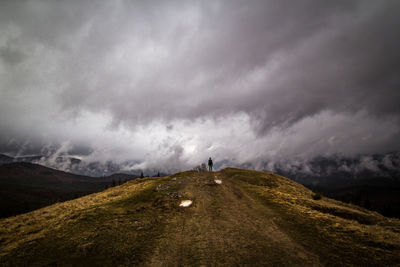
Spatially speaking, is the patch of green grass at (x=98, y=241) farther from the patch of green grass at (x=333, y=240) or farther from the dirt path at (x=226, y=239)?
the patch of green grass at (x=333, y=240)

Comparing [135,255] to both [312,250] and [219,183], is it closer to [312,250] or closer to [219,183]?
[312,250]

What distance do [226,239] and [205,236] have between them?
215cm

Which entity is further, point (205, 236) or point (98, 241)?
point (205, 236)

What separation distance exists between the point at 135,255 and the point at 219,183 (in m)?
24.9

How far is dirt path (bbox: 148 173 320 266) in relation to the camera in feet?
47.6

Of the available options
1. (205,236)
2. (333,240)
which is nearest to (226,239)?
(205,236)

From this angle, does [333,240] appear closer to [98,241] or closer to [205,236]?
[205,236]

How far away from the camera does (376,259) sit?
1394cm

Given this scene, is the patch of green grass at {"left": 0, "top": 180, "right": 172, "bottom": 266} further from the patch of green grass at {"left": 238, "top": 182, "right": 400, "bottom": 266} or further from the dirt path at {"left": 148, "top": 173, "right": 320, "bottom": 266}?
the patch of green grass at {"left": 238, "top": 182, "right": 400, "bottom": 266}

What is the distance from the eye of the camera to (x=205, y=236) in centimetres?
1825

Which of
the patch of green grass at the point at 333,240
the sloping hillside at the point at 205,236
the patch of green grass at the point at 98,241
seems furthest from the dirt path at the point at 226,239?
the patch of green grass at the point at 98,241

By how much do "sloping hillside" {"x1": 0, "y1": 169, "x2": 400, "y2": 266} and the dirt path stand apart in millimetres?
78

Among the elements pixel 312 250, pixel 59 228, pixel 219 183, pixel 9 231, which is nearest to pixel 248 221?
pixel 312 250

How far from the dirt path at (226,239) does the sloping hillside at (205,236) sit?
8 cm
